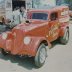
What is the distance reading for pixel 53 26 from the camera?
9641 millimetres

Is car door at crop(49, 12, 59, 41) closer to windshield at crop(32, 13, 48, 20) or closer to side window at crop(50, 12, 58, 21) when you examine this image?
side window at crop(50, 12, 58, 21)

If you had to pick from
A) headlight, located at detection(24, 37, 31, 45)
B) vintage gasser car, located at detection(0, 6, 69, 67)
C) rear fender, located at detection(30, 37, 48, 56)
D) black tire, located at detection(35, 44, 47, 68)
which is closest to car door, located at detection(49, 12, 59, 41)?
vintage gasser car, located at detection(0, 6, 69, 67)

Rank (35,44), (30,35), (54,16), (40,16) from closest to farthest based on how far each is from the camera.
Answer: (35,44) < (30,35) < (40,16) < (54,16)

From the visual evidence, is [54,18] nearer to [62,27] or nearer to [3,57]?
[62,27]

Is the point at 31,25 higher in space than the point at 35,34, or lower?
higher

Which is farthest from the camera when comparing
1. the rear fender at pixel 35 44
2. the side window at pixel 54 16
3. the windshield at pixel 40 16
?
the side window at pixel 54 16

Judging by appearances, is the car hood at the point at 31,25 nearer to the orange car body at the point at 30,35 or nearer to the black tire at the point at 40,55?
the orange car body at the point at 30,35

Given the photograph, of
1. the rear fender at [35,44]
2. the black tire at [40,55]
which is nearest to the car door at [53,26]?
the black tire at [40,55]

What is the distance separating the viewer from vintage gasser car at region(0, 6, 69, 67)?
7621 mm

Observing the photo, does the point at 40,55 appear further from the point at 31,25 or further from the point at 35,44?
the point at 31,25

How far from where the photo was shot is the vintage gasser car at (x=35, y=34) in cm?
762

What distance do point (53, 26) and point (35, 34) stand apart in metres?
1.48

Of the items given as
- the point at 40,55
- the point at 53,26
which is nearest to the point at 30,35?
the point at 40,55

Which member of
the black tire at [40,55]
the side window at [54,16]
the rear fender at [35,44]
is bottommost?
the black tire at [40,55]
